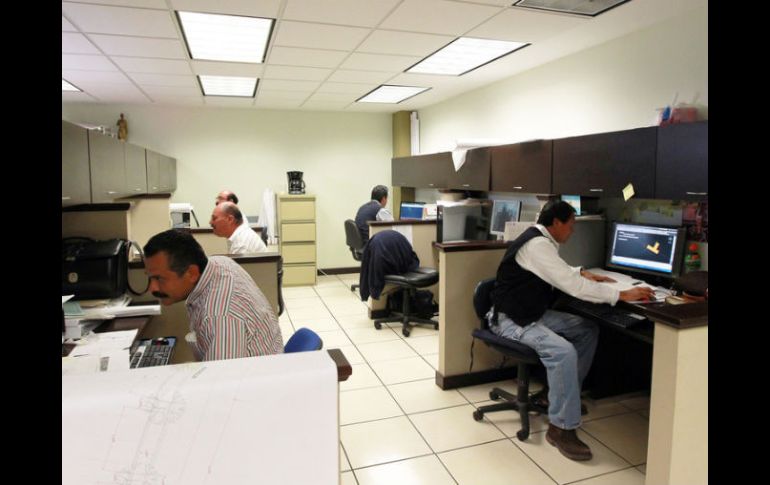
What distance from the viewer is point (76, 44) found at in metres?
3.57

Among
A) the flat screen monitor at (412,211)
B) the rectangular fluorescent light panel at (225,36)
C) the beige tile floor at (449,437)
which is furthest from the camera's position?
the flat screen monitor at (412,211)

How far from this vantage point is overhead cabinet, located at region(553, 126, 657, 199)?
2.79 m

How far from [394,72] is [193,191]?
12.4 ft

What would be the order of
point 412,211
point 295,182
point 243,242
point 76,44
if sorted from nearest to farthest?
1. point 76,44
2. point 243,242
3. point 412,211
4. point 295,182

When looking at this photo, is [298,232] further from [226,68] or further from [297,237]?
[226,68]

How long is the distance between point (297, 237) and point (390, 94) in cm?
233

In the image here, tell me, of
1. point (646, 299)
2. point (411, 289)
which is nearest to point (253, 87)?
point (411, 289)

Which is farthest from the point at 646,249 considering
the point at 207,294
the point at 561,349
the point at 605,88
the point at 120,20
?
the point at 120,20

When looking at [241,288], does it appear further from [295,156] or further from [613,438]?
[295,156]

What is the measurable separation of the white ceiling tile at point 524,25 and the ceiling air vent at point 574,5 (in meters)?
0.07

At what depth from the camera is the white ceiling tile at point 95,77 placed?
4.55 meters

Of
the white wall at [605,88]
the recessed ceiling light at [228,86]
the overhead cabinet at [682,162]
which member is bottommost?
the overhead cabinet at [682,162]

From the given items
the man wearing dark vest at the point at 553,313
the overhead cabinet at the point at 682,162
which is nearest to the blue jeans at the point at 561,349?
the man wearing dark vest at the point at 553,313

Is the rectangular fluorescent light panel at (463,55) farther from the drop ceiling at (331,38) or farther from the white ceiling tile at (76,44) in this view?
the white ceiling tile at (76,44)
